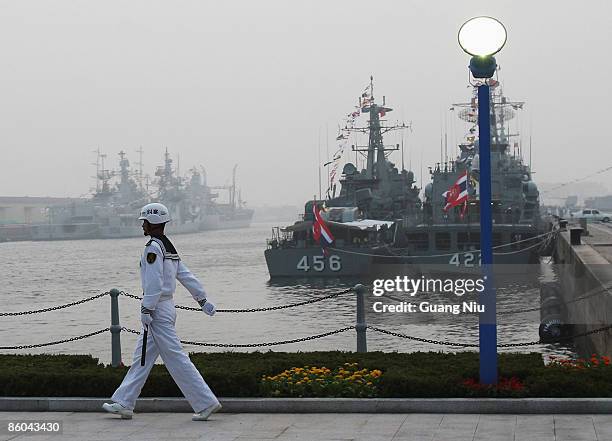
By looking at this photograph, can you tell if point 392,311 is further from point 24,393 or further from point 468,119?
point 468,119

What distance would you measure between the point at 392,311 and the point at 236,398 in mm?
31561

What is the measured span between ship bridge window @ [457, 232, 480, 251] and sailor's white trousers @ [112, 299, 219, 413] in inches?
2124

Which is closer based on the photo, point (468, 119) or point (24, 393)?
point (24, 393)

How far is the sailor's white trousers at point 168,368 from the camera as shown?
8914 millimetres

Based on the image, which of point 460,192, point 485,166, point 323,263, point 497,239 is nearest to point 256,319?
point 460,192

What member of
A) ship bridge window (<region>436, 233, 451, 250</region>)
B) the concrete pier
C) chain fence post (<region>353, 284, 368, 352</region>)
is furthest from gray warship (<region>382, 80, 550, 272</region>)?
chain fence post (<region>353, 284, 368, 352</region>)

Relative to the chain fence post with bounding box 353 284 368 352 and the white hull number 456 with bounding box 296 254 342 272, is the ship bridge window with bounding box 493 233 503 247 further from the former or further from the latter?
the chain fence post with bounding box 353 284 368 352

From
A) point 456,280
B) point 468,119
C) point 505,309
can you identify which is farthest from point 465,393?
point 468,119

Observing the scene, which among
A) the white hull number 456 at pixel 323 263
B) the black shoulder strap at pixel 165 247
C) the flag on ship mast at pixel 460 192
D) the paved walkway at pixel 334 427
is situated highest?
the flag on ship mast at pixel 460 192

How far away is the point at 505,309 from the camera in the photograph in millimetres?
39750

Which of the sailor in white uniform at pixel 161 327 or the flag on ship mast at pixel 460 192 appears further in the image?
the flag on ship mast at pixel 460 192

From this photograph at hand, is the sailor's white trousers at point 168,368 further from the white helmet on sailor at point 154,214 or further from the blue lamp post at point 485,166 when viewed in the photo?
the blue lamp post at point 485,166

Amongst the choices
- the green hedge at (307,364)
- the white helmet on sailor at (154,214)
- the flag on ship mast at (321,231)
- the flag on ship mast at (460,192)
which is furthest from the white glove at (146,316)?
the flag on ship mast at (321,231)

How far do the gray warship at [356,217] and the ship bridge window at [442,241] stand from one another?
264 cm
